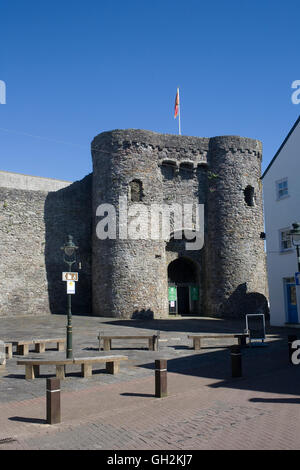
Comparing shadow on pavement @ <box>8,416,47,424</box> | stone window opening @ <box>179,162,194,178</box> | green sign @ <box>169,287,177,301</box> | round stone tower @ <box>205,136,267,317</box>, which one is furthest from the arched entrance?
shadow on pavement @ <box>8,416,47,424</box>

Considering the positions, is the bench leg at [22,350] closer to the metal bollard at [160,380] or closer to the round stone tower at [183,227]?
the metal bollard at [160,380]

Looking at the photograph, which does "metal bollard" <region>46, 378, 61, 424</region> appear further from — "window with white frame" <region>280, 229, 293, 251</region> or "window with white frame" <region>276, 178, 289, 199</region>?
"window with white frame" <region>276, 178, 289, 199</region>

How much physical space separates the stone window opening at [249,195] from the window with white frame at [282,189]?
263 inches

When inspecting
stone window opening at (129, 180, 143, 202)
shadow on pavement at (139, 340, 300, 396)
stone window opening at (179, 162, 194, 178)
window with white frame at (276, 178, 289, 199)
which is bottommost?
shadow on pavement at (139, 340, 300, 396)

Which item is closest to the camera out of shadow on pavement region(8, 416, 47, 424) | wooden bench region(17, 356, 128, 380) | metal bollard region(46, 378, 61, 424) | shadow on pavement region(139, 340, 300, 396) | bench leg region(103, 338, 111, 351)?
metal bollard region(46, 378, 61, 424)

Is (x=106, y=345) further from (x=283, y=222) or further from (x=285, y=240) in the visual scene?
(x=283, y=222)

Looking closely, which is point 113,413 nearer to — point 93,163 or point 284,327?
point 284,327

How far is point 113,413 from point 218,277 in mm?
20574

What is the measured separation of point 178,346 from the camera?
15.1 m

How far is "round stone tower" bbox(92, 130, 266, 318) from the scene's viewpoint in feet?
83.9

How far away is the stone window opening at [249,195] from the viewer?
93.7ft

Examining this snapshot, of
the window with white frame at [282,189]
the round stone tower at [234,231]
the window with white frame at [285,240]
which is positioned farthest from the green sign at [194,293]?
the window with white frame at [282,189]

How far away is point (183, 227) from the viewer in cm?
2791

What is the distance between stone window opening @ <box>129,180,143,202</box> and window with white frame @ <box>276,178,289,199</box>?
834 cm
